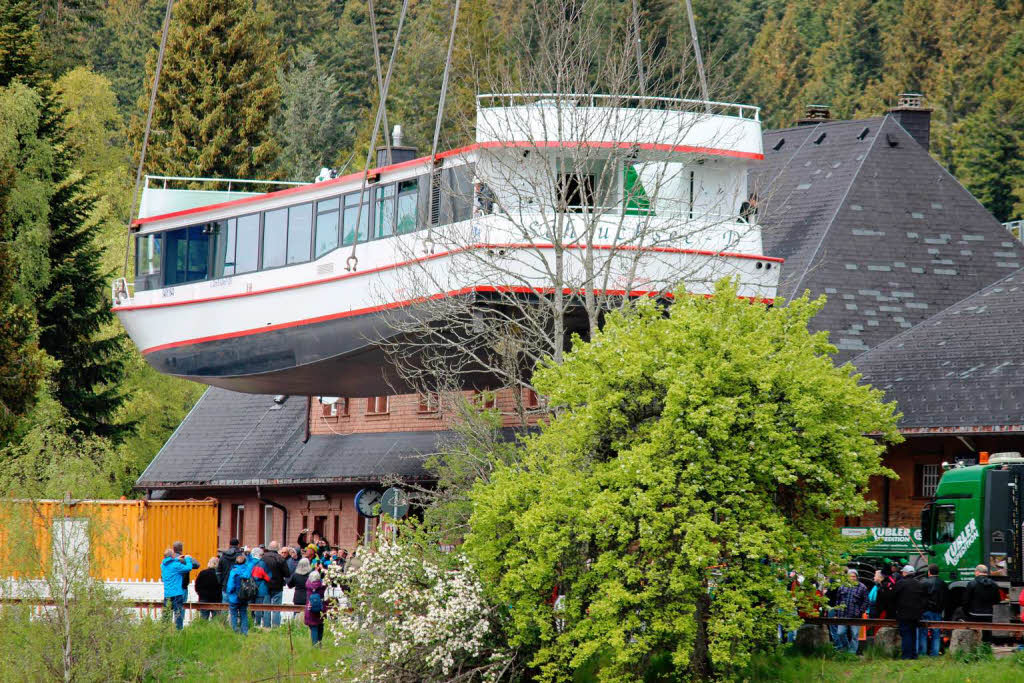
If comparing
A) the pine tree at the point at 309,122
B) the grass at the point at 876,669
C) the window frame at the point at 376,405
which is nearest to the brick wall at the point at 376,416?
the window frame at the point at 376,405

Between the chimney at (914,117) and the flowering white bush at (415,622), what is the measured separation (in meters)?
24.3

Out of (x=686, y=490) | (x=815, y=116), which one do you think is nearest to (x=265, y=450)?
(x=815, y=116)

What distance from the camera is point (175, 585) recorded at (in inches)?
978

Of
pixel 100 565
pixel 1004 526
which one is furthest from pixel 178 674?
pixel 1004 526

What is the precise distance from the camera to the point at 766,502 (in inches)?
746

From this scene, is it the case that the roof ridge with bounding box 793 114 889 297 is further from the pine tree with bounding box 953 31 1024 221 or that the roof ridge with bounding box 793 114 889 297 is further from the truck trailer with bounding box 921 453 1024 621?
the pine tree with bounding box 953 31 1024 221

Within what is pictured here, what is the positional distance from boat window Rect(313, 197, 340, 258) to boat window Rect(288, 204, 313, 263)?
0.23 m

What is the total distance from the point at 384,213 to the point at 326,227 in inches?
73.6

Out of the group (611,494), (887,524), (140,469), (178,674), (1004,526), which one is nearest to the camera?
(611,494)

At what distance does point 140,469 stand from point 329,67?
46.5 metres

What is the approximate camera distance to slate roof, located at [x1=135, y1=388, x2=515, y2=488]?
36.4 m

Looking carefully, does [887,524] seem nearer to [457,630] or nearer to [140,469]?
[457,630]

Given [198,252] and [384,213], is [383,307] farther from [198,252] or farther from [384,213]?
[198,252]

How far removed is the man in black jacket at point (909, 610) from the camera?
19172 mm
